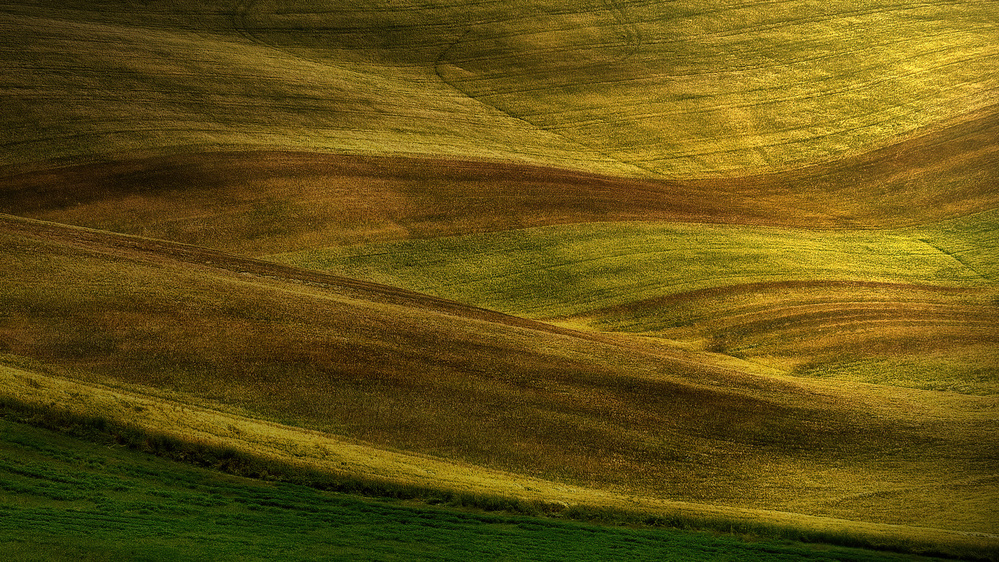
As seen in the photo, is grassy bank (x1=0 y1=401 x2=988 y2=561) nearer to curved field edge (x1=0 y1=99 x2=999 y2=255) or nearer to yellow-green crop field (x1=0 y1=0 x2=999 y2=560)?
yellow-green crop field (x1=0 y1=0 x2=999 y2=560)

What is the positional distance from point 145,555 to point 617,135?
19257 millimetres

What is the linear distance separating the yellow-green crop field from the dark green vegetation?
0.19 feet

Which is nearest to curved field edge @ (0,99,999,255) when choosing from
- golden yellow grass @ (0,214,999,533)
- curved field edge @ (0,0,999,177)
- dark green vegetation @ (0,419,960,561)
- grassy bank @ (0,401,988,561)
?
curved field edge @ (0,0,999,177)

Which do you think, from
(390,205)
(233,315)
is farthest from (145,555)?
(390,205)

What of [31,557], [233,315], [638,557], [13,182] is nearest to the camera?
[31,557]

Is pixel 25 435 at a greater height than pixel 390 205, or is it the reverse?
pixel 390 205

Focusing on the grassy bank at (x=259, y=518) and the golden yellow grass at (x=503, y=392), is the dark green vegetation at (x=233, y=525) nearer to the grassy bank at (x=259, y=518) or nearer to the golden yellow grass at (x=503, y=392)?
the grassy bank at (x=259, y=518)

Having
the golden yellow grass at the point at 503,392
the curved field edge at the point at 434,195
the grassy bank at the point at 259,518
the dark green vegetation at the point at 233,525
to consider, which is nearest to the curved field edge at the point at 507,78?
the curved field edge at the point at 434,195

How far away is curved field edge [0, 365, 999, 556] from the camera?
40.8 ft

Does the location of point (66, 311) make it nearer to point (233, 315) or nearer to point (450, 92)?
point (233, 315)

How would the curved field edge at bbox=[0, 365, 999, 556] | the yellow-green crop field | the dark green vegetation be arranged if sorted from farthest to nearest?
the yellow-green crop field, the curved field edge at bbox=[0, 365, 999, 556], the dark green vegetation

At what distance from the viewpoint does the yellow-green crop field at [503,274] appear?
12.6 meters

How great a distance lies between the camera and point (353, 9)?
30.2 metres

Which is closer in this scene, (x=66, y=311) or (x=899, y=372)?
(x=66, y=311)
